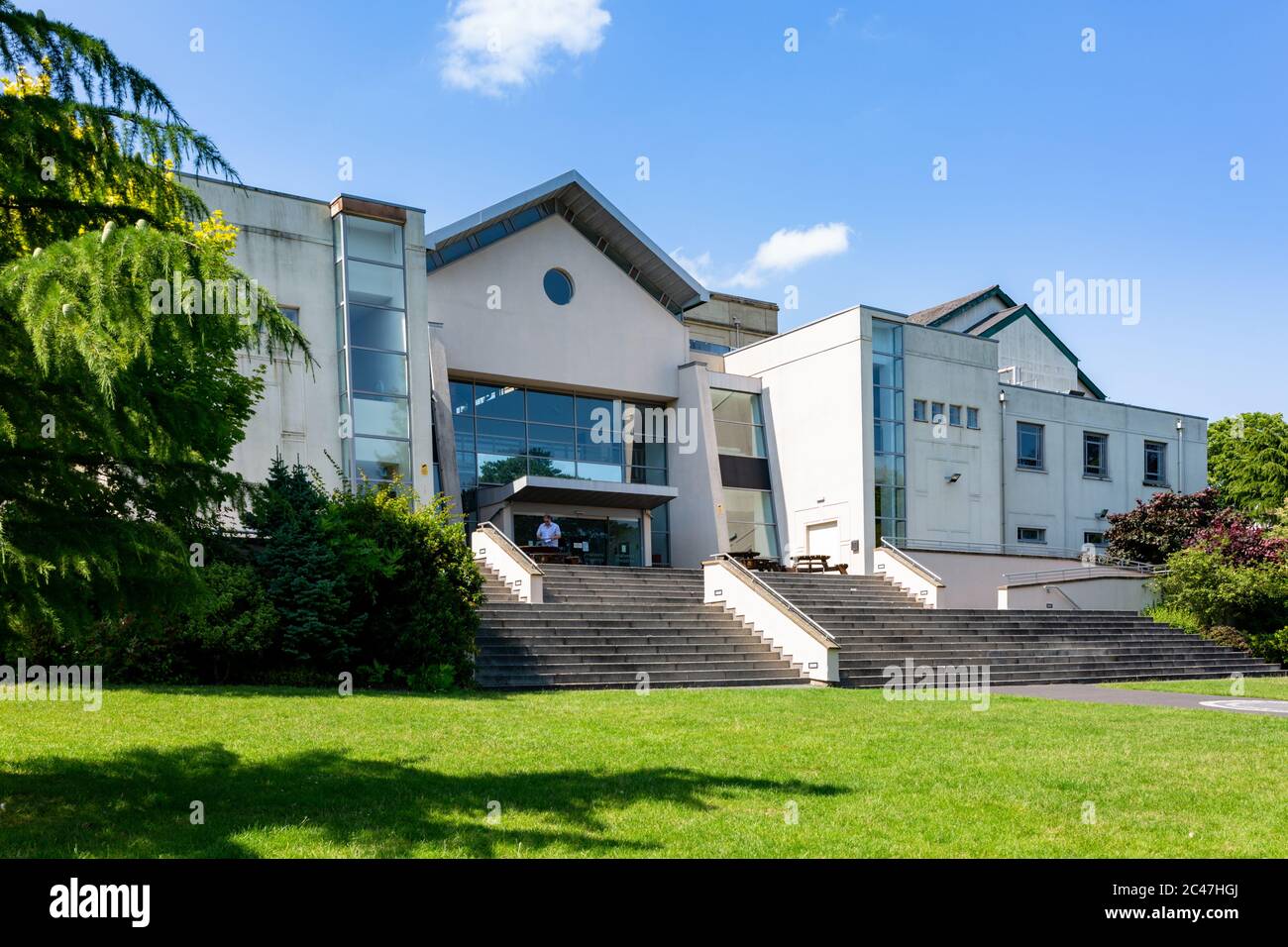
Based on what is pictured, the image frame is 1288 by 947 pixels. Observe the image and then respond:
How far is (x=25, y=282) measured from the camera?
4.79 meters

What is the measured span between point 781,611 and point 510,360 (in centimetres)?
1333

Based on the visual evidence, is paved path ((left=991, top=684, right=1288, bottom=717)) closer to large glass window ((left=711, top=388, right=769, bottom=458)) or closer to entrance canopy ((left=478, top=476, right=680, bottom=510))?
entrance canopy ((left=478, top=476, right=680, bottom=510))

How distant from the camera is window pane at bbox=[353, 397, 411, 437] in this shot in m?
25.5

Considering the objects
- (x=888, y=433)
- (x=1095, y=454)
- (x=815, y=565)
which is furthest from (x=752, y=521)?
A: (x=1095, y=454)

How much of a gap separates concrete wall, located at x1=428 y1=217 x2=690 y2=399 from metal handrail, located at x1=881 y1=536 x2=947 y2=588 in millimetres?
8886

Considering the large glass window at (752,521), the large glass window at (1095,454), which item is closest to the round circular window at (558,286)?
the large glass window at (752,521)

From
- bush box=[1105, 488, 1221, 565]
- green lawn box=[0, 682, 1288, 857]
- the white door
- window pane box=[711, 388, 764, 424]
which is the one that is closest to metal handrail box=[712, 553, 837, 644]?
green lawn box=[0, 682, 1288, 857]

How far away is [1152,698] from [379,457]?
17.4 meters

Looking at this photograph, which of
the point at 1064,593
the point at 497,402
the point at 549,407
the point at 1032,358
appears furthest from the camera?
the point at 1032,358

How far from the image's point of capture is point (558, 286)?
3297cm

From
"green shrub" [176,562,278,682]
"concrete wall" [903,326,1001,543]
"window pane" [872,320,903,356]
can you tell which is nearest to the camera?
"green shrub" [176,562,278,682]

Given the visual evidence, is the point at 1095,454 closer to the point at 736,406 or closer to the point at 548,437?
the point at 736,406
